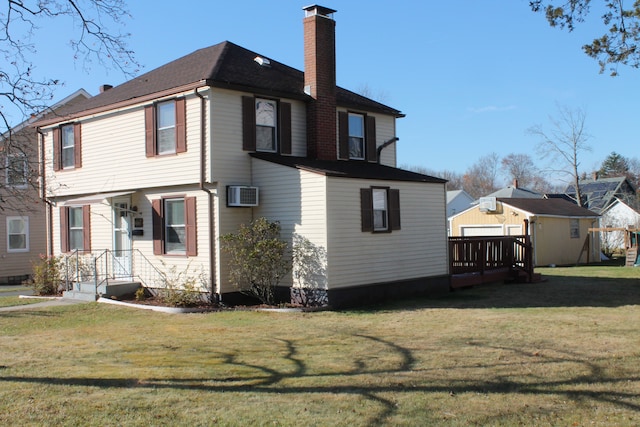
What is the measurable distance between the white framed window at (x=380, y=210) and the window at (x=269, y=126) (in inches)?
102

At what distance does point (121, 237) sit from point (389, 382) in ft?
37.6

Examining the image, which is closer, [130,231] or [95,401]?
[95,401]

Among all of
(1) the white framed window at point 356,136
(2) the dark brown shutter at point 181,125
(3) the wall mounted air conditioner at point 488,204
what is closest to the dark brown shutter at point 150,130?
(2) the dark brown shutter at point 181,125

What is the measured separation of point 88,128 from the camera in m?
17.0

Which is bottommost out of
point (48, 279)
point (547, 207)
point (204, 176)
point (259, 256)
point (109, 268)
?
point (48, 279)

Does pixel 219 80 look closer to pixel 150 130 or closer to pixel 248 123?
pixel 248 123

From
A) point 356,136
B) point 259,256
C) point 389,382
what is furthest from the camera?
point 356,136

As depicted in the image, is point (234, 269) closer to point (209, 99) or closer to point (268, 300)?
point (268, 300)

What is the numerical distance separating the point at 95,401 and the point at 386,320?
6.51 metres

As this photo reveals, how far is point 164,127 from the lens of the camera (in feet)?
48.8

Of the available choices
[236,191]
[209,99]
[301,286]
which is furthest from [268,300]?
[209,99]

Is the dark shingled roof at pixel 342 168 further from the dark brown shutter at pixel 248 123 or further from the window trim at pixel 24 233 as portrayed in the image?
the window trim at pixel 24 233

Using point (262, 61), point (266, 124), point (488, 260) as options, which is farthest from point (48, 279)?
point (488, 260)

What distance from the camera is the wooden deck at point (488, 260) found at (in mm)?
16969
